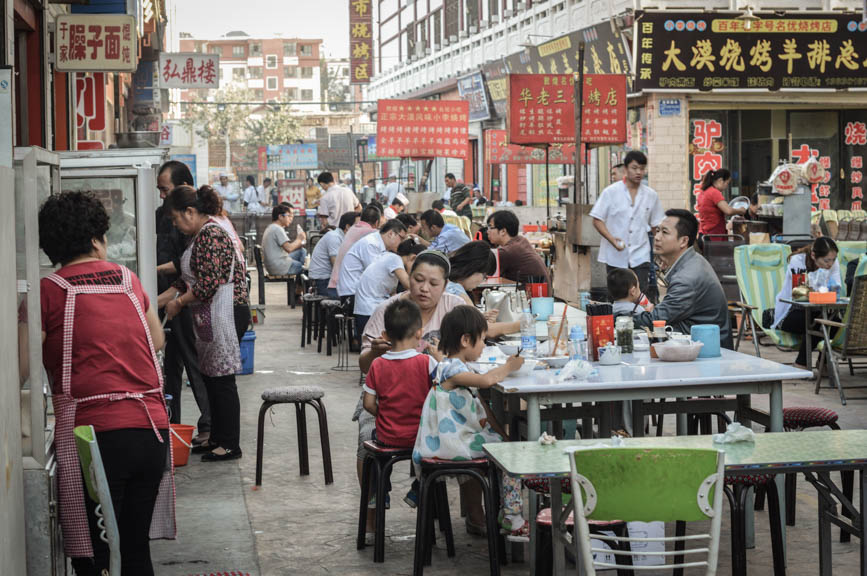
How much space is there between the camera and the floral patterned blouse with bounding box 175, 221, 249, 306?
24.2 feet

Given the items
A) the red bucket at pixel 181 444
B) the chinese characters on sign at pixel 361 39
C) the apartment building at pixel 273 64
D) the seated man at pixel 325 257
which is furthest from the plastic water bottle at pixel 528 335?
the apartment building at pixel 273 64

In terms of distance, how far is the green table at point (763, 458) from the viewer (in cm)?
406

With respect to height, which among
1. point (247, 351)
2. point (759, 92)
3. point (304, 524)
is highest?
point (759, 92)

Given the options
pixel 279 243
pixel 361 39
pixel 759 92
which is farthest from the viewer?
pixel 361 39

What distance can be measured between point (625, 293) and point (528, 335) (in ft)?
2.66

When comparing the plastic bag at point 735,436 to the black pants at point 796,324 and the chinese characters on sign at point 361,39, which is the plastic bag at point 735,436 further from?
the chinese characters on sign at point 361,39

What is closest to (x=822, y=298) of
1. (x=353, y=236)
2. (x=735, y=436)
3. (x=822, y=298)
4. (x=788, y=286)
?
(x=822, y=298)

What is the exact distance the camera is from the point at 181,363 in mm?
8531

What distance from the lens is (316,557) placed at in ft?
18.7

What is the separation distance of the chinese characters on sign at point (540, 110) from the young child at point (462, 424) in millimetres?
10899

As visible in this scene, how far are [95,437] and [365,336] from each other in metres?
2.28

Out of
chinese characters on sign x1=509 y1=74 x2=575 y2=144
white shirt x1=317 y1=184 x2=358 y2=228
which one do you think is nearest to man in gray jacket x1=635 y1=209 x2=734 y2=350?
chinese characters on sign x1=509 y1=74 x2=575 y2=144

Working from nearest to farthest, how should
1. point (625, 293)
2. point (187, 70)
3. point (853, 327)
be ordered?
1. point (625, 293)
2. point (853, 327)
3. point (187, 70)

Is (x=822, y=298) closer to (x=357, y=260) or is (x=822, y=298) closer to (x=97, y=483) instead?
(x=357, y=260)
